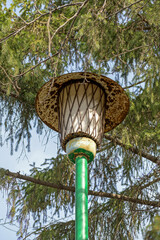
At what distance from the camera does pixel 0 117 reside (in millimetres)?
5191

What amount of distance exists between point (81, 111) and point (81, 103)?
0.08 m

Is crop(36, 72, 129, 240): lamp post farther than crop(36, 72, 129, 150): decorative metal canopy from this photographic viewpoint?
No

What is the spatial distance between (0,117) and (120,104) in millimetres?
1932

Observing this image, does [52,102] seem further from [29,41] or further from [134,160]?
[134,160]

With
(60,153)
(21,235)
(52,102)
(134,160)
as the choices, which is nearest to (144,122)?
(134,160)

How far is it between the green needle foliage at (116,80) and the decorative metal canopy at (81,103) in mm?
520

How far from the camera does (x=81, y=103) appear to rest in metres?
3.48

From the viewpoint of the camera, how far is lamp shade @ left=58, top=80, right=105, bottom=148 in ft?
11.0

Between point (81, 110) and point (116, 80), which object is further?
point (116, 80)

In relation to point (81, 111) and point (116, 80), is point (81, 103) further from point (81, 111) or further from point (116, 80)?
point (116, 80)

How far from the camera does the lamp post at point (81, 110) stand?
3.27 meters

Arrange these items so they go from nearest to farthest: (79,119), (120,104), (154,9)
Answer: (79,119) → (120,104) → (154,9)

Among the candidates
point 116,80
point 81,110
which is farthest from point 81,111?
point 116,80

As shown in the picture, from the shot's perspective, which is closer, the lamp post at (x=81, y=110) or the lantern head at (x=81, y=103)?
the lamp post at (x=81, y=110)
